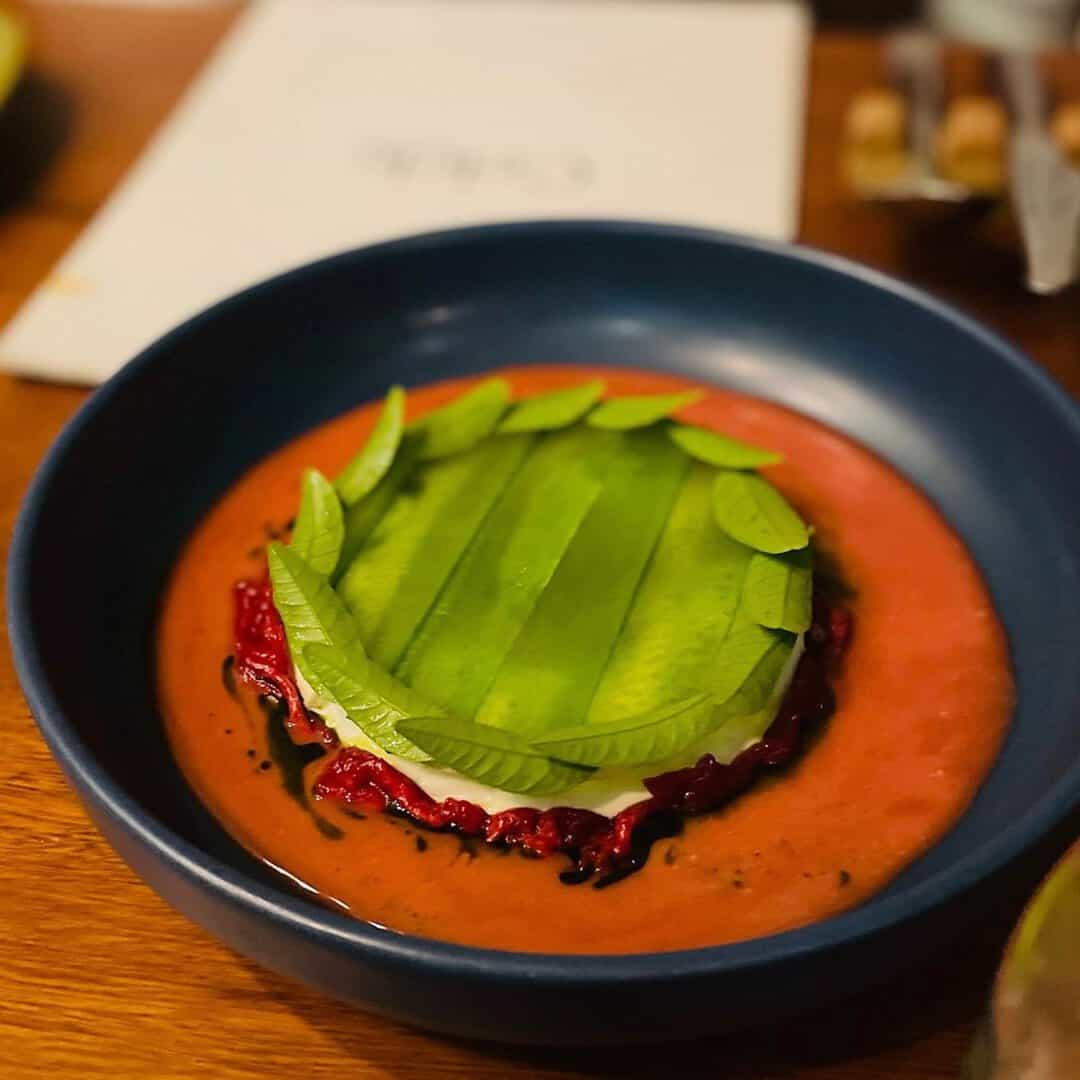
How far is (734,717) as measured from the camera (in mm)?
718

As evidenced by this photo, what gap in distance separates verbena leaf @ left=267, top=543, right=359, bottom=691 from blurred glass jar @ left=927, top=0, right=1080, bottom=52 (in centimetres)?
213

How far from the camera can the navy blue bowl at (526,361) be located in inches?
21.5

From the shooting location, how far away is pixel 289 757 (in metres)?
0.74

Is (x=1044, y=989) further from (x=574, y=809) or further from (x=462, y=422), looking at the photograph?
(x=462, y=422)

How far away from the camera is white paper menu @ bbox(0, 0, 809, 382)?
1.27 meters

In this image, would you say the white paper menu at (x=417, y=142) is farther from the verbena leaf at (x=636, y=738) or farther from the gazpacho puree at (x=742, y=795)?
the verbena leaf at (x=636, y=738)

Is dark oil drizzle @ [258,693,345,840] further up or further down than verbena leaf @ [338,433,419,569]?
further down

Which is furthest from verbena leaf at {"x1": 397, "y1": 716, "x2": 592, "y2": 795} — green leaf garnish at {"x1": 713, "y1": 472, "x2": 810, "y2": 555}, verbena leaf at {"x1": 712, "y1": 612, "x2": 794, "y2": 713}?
→ green leaf garnish at {"x1": 713, "y1": 472, "x2": 810, "y2": 555}

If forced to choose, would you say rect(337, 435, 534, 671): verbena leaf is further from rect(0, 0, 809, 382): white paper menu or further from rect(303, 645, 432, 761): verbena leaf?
rect(0, 0, 809, 382): white paper menu

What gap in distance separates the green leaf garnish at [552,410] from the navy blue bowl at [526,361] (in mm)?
123

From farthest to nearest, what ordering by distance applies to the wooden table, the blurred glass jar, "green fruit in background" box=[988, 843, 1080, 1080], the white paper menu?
the blurred glass jar, the white paper menu, the wooden table, "green fruit in background" box=[988, 843, 1080, 1080]

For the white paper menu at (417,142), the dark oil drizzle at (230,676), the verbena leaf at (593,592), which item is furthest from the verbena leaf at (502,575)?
the white paper menu at (417,142)

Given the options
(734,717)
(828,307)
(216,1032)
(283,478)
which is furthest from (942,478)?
(216,1032)

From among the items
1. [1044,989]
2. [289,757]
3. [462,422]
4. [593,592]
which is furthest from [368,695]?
[1044,989]
